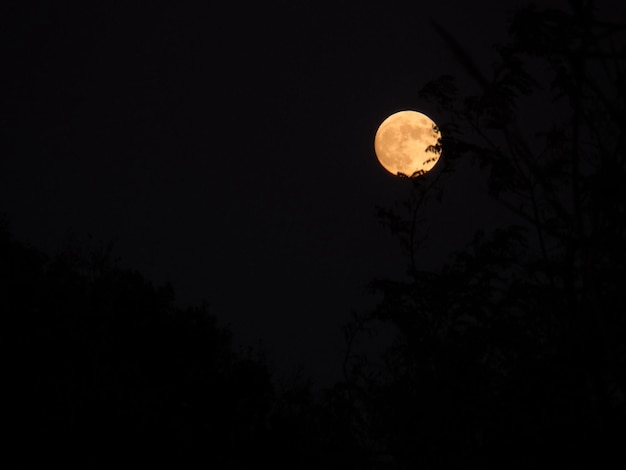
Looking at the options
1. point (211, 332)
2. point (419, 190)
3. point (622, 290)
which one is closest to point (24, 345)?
point (211, 332)

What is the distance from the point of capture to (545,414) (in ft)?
15.7

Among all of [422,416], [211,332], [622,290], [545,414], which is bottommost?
[622,290]

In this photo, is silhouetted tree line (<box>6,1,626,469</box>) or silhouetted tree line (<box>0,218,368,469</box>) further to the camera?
silhouetted tree line (<box>0,218,368,469</box>)

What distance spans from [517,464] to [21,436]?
9481mm

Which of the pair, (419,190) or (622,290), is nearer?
(622,290)

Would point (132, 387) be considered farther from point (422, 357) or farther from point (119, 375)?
point (422, 357)

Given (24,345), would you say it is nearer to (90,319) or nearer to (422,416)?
(90,319)

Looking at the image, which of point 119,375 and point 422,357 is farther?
point 119,375

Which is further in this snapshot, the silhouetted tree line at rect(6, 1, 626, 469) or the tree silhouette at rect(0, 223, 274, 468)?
the tree silhouette at rect(0, 223, 274, 468)

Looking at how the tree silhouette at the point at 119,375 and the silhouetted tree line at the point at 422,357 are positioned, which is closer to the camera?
the silhouetted tree line at the point at 422,357

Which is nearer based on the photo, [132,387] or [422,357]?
[422,357]

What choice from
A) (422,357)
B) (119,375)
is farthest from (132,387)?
(422,357)

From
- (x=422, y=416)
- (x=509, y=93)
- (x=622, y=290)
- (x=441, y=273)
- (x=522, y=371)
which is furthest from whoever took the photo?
(x=441, y=273)

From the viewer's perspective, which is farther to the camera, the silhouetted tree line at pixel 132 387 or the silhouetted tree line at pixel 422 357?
the silhouetted tree line at pixel 132 387
